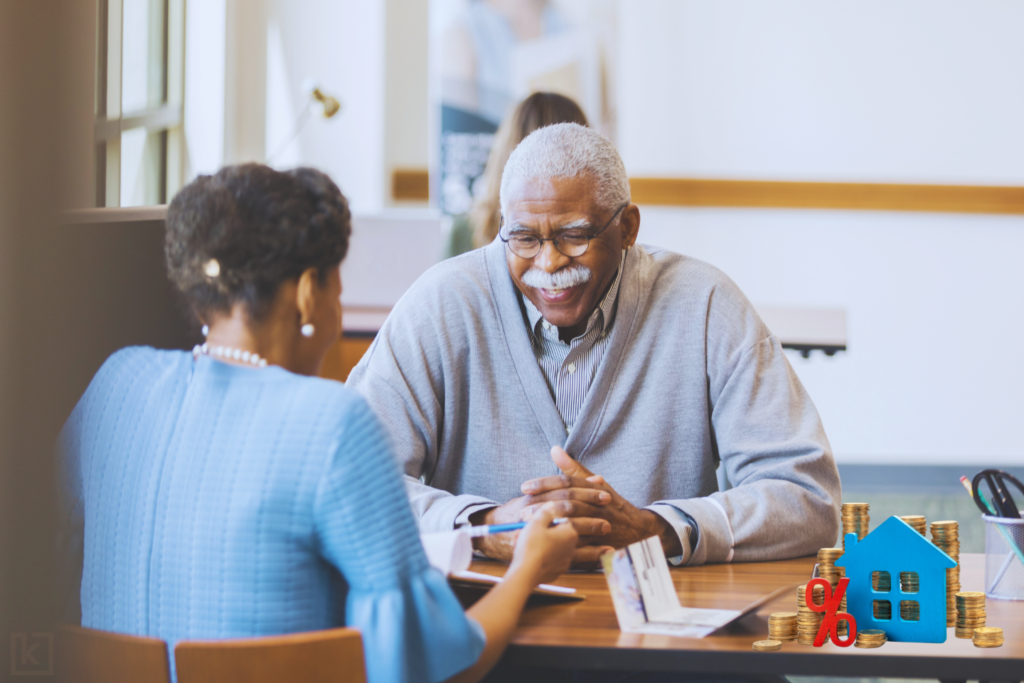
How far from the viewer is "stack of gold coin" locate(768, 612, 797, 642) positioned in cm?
91

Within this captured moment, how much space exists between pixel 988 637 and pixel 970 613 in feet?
0.14

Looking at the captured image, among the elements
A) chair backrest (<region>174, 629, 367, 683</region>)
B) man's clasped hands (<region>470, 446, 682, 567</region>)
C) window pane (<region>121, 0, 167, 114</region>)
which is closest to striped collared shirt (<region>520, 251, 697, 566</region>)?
man's clasped hands (<region>470, 446, 682, 567</region>)

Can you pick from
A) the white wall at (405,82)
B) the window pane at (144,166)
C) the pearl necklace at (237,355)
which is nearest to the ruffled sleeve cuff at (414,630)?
the pearl necklace at (237,355)

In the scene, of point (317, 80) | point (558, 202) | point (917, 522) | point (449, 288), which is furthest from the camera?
point (317, 80)

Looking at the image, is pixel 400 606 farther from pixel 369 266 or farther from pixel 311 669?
pixel 369 266

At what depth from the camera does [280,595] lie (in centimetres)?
84

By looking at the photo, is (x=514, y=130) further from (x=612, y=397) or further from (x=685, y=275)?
(x=612, y=397)

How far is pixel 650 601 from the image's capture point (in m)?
0.99

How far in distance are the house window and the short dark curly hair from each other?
69 cm

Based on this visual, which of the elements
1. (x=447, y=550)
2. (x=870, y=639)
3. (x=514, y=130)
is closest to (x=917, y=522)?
(x=870, y=639)

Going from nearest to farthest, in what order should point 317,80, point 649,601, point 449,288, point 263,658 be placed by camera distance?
point 263,658 < point 649,601 < point 449,288 < point 317,80

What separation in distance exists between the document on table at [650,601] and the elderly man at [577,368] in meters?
0.40

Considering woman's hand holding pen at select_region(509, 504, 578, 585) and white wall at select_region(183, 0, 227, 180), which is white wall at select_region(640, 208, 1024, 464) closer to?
white wall at select_region(183, 0, 227, 180)

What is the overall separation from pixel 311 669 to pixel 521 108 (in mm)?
2385
